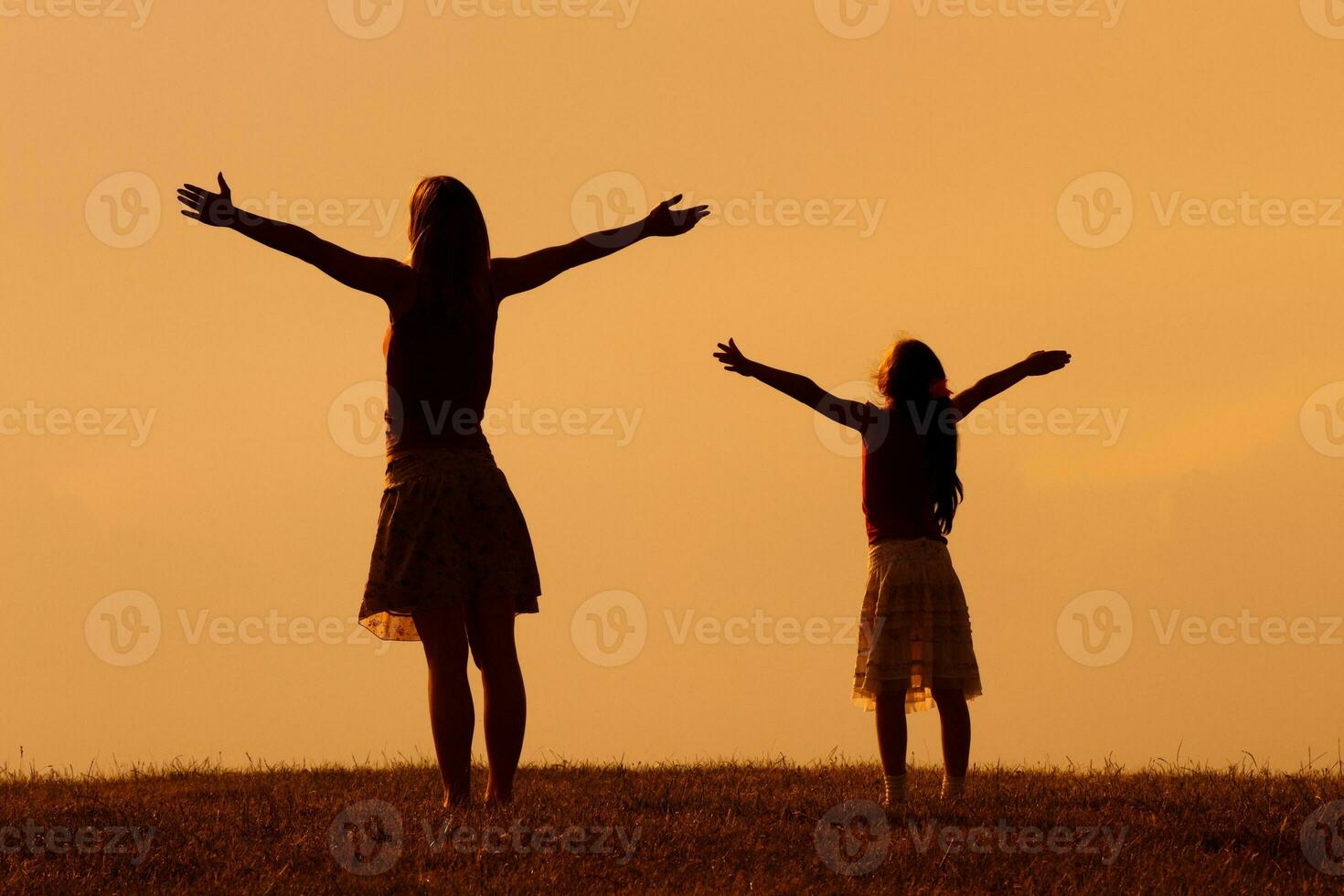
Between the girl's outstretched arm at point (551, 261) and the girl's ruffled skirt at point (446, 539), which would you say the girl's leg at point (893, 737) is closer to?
the girl's ruffled skirt at point (446, 539)

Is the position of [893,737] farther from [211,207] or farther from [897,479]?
[211,207]

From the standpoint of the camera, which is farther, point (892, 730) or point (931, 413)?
point (931, 413)

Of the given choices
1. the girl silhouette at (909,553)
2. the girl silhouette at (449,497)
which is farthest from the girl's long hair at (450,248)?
the girl silhouette at (909,553)

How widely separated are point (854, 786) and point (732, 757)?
7.06 ft

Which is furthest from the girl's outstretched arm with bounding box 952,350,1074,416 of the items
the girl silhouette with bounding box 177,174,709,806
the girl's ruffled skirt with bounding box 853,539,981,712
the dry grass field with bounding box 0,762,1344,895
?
the girl silhouette with bounding box 177,174,709,806

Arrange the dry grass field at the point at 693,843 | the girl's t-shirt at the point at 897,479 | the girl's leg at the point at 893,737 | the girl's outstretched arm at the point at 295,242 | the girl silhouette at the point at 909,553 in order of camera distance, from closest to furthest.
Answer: the dry grass field at the point at 693,843 < the girl's outstretched arm at the point at 295,242 < the girl's leg at the point at 893,737 < the girl silhouette at the point at 909,553 < the girl's t-shirt at the point at 897,479

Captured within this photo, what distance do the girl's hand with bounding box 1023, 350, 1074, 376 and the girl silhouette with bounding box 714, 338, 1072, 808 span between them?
390 millimetres

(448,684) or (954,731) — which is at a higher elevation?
(448,684)

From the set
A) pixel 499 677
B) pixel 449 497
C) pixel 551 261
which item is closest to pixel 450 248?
pixel 551 261

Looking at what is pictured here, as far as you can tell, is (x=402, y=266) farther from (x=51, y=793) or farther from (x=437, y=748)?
(x=51, y=793)

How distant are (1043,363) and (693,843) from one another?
3.86m

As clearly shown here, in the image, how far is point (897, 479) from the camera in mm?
9188

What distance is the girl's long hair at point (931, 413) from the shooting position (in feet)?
30.3

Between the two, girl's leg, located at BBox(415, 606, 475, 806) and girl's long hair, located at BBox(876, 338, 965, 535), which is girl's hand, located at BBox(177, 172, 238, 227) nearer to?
girl's leg, located at BBox(415, 606, 475, 806)
